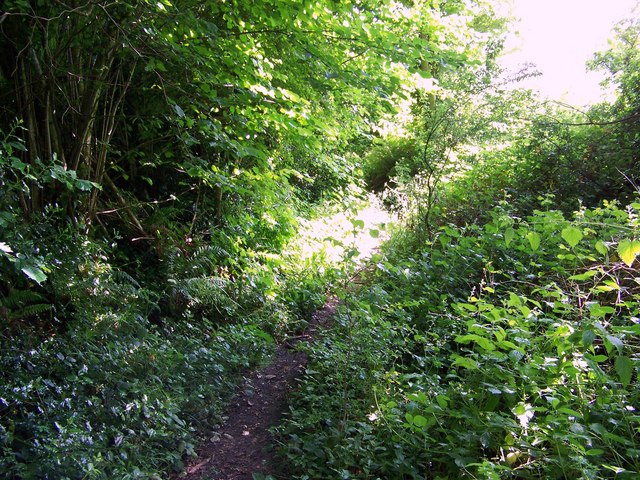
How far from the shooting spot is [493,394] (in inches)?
118

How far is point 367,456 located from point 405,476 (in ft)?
0.93

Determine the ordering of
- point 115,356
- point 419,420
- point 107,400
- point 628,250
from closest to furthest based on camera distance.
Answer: point 628,250
point 419,420
point 107,400
point 115,356

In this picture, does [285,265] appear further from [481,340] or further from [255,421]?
[481,340]

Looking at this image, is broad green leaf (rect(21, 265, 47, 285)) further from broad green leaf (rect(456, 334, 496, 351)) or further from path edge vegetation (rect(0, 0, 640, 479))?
broad green leaf (rect(456, 334, 496, 351))

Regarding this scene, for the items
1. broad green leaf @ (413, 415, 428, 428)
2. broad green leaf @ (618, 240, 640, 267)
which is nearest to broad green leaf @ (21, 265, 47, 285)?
broad green leaf @ (413, 415, 428, 428)

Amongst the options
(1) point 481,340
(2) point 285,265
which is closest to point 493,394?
(1) point 481,340

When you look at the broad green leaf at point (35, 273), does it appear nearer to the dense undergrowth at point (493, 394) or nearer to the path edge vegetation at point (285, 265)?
the path edge vegetation at point (285, 265)

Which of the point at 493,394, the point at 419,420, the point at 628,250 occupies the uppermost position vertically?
the point at 628,250

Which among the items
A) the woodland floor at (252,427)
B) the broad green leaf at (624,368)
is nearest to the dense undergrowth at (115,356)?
the woodland floor at (252,427)

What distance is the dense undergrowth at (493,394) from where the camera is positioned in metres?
2.46

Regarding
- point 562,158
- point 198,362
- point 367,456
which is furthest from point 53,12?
point 562,158

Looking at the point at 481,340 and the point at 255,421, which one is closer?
the point at 481,340

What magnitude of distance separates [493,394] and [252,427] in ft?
7.22

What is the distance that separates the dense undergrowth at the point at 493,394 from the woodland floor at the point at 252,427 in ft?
0.76
